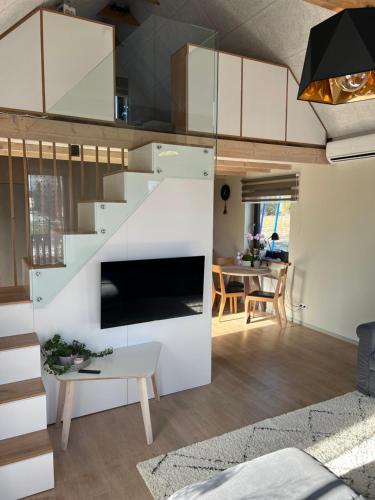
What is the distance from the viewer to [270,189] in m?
6.23

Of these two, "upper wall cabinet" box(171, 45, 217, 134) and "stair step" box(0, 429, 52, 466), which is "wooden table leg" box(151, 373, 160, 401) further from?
"upper wall cabinet" box(171, 45, 217, 134)

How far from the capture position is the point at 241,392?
359 cm

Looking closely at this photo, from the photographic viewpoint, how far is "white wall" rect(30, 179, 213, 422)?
3.10 m

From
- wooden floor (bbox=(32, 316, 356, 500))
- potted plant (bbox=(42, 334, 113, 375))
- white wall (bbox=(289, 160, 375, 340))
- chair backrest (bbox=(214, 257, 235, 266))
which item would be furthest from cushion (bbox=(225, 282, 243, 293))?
potted plant (bbox=(42, 334, 113, 375))

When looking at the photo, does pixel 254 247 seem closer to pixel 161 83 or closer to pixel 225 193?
pixel 225 193

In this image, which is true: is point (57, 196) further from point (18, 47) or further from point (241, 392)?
point (241, 392)

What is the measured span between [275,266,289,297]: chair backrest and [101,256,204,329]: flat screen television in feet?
7.19

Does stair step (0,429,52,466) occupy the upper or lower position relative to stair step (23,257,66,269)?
lower

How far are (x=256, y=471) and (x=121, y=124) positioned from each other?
9.76ft

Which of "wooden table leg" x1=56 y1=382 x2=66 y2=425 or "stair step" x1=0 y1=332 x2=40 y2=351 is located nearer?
"stair step" x1=0 y1=332 x2=40 y2=351

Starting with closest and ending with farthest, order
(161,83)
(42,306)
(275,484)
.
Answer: (275,484)
(42,306)
(161,83)

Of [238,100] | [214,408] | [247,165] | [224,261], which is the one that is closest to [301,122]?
[238,100]

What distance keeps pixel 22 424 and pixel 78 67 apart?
2.93 metres

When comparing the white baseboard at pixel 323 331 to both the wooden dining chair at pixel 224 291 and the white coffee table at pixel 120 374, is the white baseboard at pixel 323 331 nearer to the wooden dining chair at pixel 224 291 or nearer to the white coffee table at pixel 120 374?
the wooden dining chair at pixel 224 291
